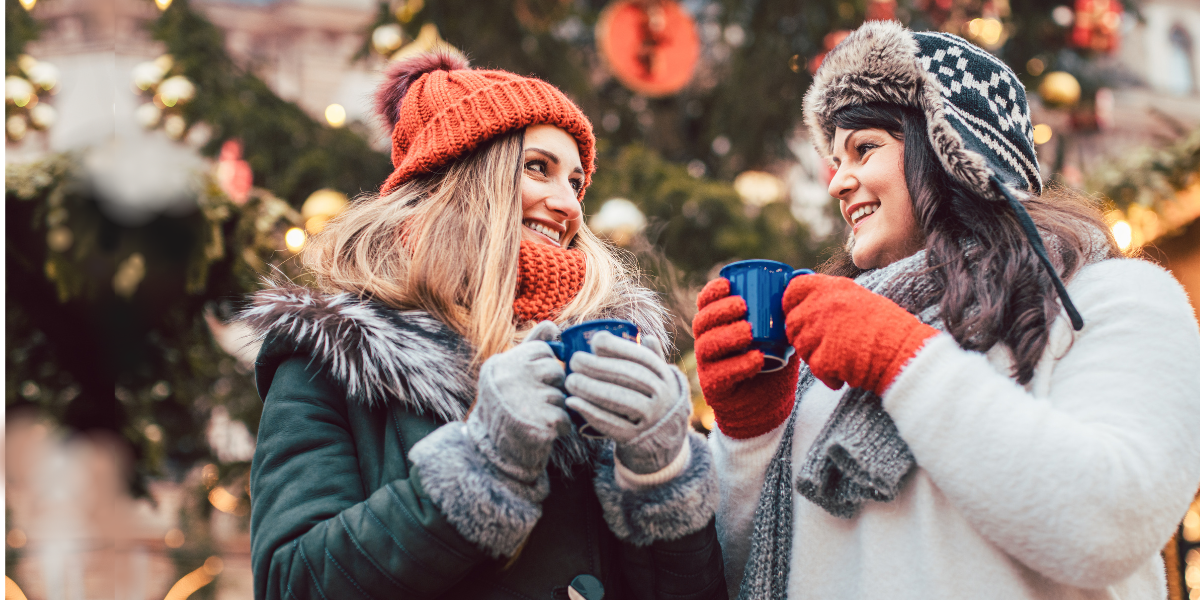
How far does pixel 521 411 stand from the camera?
118 cm

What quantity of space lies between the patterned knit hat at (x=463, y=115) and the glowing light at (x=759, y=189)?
3405mm

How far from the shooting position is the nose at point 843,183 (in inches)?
66.7

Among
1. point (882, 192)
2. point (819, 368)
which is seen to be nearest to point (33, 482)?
point (819, 368)

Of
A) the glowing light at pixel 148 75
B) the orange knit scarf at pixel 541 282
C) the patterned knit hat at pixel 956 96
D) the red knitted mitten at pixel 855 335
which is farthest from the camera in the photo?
the glowing light at pixel 148 75

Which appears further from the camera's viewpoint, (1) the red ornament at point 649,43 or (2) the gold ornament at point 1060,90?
(1) the red ornament at point 649,43

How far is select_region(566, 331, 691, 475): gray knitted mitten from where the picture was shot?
120 cm

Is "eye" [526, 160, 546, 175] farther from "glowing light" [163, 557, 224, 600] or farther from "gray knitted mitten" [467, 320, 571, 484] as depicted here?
"glowing light" [163, 557, 224, 600]

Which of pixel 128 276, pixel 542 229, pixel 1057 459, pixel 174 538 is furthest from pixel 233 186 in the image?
pixel 1057 459

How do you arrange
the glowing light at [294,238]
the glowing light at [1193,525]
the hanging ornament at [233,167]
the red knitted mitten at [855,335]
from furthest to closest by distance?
the hanging ornament at [233,167]
the glowing light at [1193,525]
the glowing light at [294,238]
the red knitted mitten at [855,335]

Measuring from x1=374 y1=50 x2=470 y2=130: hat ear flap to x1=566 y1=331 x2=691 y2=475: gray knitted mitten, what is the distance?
106 cm

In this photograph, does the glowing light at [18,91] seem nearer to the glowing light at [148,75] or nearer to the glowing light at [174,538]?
the glowing light at [148,75]

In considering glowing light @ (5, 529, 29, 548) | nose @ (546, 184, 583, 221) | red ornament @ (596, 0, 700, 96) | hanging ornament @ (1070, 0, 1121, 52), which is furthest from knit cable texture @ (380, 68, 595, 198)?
hanging ornament @ (1070, 0, 1121, 52)

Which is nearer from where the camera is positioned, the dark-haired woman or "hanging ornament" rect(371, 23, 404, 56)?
the dark-haired woman

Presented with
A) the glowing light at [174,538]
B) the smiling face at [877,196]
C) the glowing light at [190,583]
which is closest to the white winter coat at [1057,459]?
the smiling face at [877,196]
